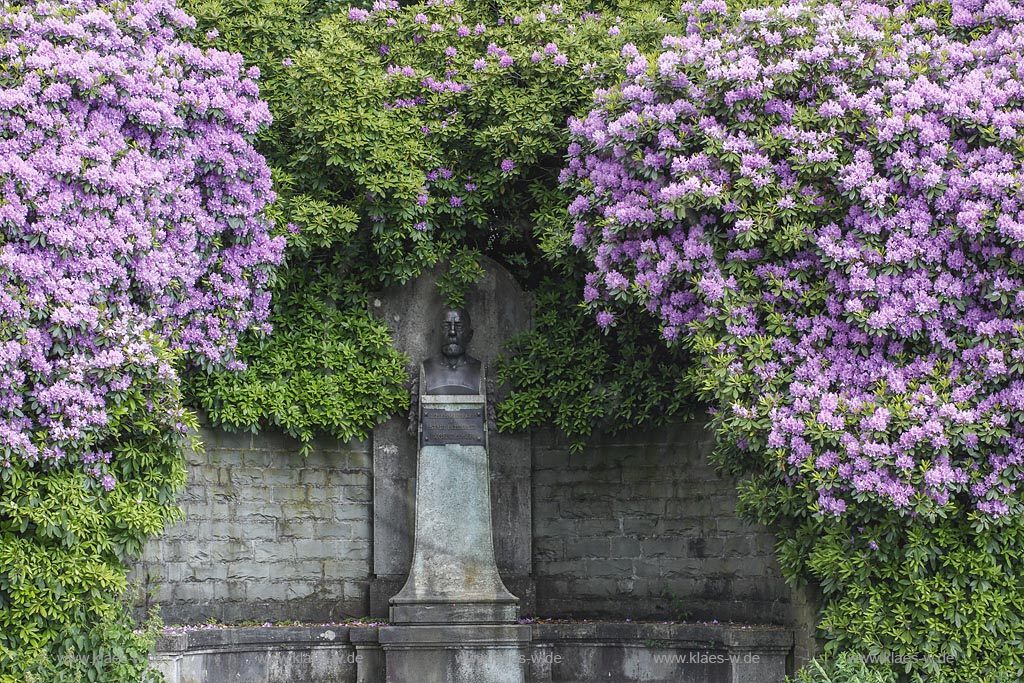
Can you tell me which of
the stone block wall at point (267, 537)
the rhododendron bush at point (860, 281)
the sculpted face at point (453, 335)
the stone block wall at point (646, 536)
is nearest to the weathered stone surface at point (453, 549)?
the sculpted face at point (453, 335)

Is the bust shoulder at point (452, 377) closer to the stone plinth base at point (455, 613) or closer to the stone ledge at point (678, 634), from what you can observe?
the stone plinth base at point (455, 613)

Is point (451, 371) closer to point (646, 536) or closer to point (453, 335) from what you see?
point (453, 335)

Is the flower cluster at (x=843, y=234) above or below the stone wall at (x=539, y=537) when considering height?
above

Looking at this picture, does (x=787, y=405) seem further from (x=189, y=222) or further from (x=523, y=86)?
(x=189, y=222)

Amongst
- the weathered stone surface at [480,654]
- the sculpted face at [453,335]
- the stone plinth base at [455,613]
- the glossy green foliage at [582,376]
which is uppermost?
the sculpted face at [453,335]

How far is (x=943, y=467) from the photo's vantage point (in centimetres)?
746

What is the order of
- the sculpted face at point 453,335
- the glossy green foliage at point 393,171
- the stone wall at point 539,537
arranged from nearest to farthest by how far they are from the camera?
the glossy green foliage at point 393,171
the stone wall at point 539,537
the sculpted face at point 453,335

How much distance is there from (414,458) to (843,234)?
421cm

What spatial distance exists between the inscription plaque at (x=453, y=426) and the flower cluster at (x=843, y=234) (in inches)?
76.5

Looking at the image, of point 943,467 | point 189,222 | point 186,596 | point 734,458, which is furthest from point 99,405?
point 943,467

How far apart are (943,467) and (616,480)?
3.76 m

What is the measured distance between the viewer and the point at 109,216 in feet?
27.1

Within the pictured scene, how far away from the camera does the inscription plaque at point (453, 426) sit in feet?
33.1

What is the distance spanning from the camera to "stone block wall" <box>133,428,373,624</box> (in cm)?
991
